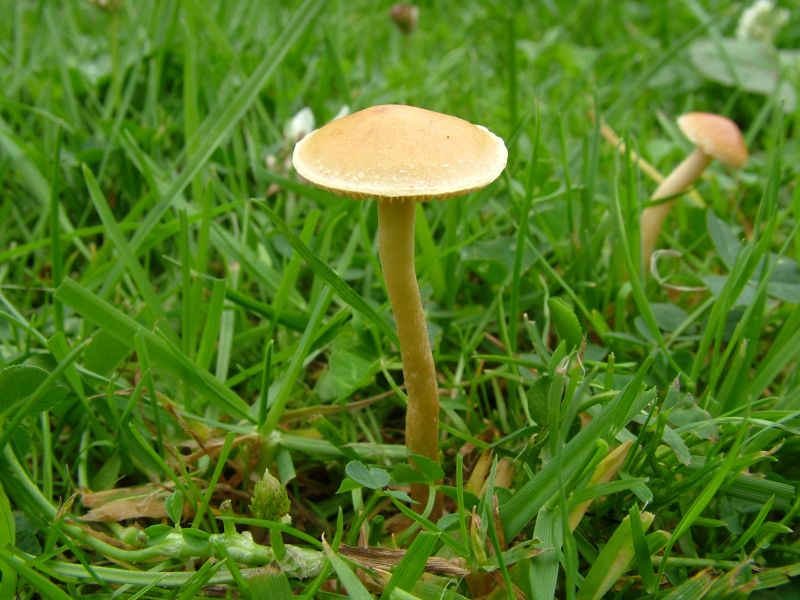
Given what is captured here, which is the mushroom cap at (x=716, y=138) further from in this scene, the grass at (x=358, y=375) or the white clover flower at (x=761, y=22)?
the white clover flower at (x=761, y=22)

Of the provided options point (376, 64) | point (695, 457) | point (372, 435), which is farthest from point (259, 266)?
point (376, 64)

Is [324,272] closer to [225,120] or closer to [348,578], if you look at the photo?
[348,578]

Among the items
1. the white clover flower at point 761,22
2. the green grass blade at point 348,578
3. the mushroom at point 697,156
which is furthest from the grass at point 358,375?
the white clover flower at point 761,22

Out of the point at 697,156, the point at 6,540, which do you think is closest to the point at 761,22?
the point at 697,156

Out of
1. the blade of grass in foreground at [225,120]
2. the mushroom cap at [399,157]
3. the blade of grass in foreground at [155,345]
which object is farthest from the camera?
the blade of grass in foreground at [225,120]

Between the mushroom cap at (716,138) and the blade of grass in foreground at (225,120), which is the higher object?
the blade of grass in foreground at (225,120)

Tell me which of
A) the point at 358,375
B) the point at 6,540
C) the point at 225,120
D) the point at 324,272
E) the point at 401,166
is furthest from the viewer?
the point at 225,120
